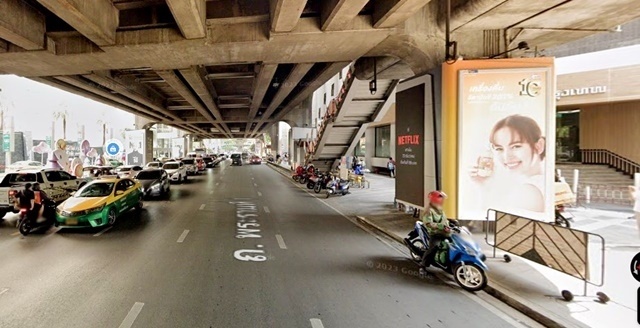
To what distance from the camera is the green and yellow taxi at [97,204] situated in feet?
33.0

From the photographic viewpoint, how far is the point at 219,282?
6.28 m

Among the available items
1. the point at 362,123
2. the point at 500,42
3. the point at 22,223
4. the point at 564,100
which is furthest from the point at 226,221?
the point at 564,100

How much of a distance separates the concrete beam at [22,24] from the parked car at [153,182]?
7979mm

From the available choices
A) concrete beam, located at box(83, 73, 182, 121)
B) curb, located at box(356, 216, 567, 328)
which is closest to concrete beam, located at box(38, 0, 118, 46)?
concrete beam, located at box(83, 73, 182, 121)

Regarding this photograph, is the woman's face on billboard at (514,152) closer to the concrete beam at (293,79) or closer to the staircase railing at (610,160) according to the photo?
the concrete beam at (293,79)

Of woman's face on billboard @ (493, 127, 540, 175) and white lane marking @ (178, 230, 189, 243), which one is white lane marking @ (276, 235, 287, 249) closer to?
white lane marking @ (178, 230, 189, 243)

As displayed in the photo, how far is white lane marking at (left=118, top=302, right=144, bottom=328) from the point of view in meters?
4.69

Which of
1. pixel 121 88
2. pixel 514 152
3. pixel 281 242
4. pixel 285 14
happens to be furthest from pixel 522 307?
pixel 121 88

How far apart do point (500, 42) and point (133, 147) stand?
44.0m

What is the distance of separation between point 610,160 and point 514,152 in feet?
49.3

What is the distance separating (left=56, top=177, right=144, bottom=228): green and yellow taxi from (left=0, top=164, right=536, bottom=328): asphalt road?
396 millimetres

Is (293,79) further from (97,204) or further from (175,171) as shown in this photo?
(175,171)

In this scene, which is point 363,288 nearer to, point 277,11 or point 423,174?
point 423,174

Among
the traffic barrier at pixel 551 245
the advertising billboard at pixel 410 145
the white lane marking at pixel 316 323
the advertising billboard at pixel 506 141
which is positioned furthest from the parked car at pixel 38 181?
the traffic barrier at pixel 551 245
